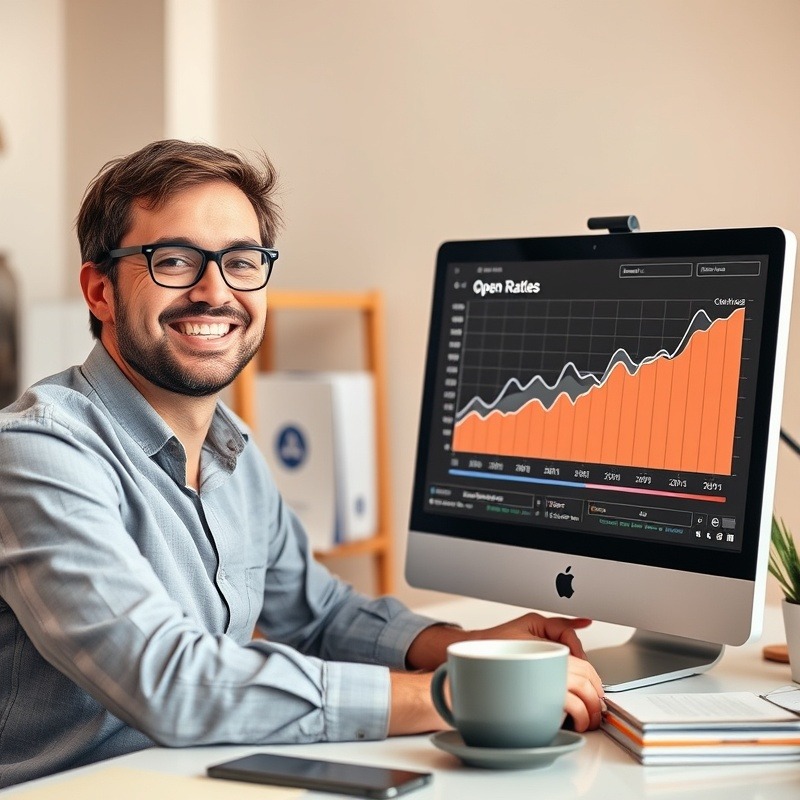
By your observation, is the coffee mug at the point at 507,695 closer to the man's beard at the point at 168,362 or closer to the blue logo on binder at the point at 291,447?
the man's beard at the point at 168,362

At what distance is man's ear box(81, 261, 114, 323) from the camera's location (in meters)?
1.41

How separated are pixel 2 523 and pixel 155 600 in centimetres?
19

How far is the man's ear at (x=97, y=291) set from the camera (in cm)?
141

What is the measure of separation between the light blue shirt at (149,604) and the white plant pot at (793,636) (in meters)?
0.43

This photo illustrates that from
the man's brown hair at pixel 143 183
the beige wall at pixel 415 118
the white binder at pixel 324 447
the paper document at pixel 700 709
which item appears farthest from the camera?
the white binder at pixel 324 447

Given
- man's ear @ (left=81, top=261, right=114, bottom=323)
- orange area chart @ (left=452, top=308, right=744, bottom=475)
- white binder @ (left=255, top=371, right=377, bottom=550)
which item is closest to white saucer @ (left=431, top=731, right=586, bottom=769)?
orange area chart @ (left=452, top=308, right=744, bottom=475)

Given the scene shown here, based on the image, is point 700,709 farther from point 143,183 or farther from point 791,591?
point 143,183

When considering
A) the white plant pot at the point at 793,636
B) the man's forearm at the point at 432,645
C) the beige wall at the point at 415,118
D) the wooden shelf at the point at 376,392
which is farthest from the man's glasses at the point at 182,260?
the wooden shelf at the point at 376,392

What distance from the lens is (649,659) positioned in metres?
1.28

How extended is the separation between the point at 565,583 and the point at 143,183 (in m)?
0.69

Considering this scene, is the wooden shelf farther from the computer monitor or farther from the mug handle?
the mug handle

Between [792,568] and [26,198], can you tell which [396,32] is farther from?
[792,568]

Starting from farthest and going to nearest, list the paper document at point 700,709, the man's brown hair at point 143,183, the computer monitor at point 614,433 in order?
the man's brown hair at point 143,183
the computer monitor at point 614,433
the paper document at point 700,709

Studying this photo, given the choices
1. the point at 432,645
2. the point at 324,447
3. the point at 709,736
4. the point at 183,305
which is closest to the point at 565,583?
the point at 432,645
